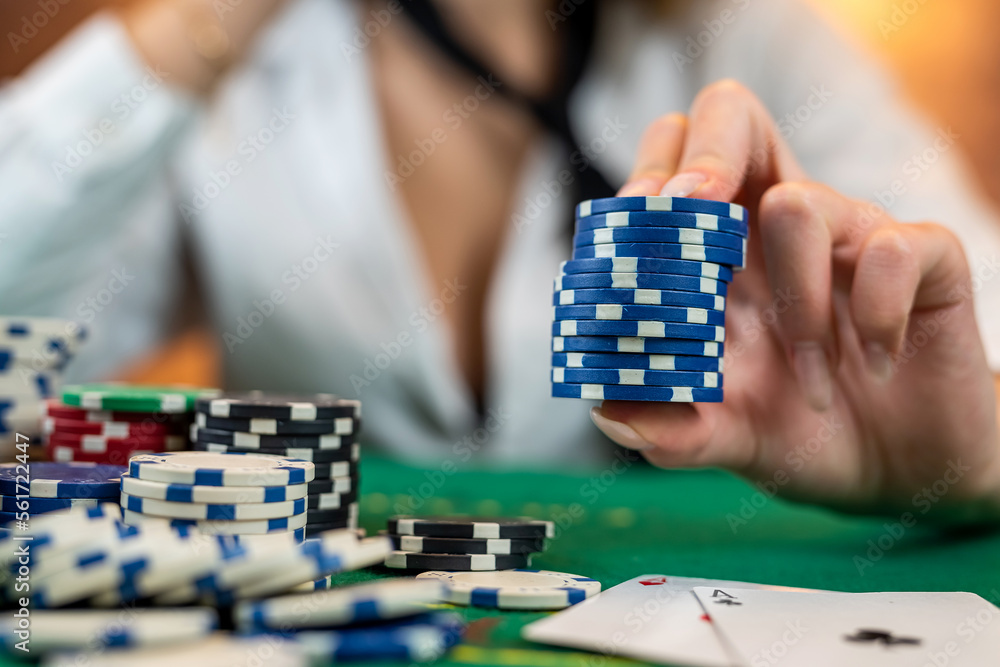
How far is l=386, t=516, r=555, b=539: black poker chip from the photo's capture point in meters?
1.47

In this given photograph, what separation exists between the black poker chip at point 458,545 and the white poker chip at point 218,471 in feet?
0.73

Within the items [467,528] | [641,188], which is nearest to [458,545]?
[467,528]

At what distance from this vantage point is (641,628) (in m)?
1.09

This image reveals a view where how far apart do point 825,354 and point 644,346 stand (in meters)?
0.50

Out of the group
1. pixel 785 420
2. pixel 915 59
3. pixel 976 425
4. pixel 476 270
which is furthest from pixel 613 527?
pixel 915 59

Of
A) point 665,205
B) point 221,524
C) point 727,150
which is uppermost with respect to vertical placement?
point 727,150

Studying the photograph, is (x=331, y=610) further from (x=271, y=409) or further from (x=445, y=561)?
(x=271, y=409)

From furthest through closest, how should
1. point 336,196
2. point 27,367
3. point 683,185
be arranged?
1. point 336,196
2. point 27,367
3. point 683,185

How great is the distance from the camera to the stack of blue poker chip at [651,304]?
58.1 inches

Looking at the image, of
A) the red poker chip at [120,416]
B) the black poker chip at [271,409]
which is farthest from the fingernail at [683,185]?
the red poker chip at [120,416]

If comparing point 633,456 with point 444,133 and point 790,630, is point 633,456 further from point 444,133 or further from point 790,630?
point 790,630

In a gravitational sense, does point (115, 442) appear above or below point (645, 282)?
below

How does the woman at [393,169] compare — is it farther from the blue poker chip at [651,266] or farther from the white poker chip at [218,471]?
the white poker chip at [218,471]

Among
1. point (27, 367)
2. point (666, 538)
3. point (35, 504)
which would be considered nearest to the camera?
point (35, 504)
